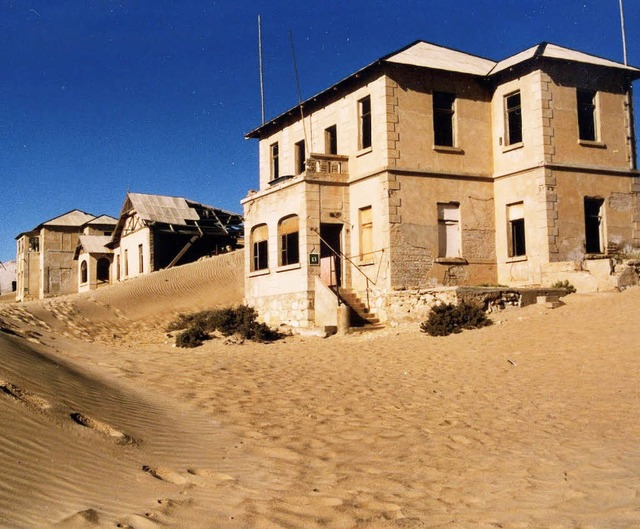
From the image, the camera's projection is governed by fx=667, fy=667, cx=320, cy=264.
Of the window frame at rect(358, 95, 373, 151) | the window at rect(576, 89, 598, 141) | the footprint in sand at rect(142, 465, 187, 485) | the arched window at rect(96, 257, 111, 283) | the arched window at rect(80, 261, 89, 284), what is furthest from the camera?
the arched window at rect(80, 261, 89, 284)

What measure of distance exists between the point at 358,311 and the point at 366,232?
2.88 meters

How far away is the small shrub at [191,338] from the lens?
21.7 meters

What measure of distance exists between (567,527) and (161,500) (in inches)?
117

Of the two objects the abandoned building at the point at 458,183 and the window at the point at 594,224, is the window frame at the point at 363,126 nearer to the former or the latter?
the abandoned building at the point at 458,183

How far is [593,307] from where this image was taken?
676 inches

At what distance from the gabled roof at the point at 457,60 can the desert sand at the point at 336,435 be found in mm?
10076

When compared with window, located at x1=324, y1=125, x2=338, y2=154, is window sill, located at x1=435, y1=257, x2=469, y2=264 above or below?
below

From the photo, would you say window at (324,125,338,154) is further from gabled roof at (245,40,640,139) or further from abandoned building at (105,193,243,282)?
abandoned building at (105,193,243,282)

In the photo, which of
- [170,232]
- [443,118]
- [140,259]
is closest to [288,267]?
[443,118]

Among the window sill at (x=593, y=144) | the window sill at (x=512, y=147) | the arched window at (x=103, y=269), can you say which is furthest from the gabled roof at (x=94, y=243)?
the window sill at (x=593, y=144)

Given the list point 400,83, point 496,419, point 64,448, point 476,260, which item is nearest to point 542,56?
point 400,83

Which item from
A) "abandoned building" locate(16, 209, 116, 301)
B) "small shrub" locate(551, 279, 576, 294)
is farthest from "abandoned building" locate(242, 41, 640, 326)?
"abandoned building" locate(16, 209, 116, 301)

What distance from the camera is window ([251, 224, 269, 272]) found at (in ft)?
83.3

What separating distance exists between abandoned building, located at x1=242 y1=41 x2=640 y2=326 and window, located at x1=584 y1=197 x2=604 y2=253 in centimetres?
4
